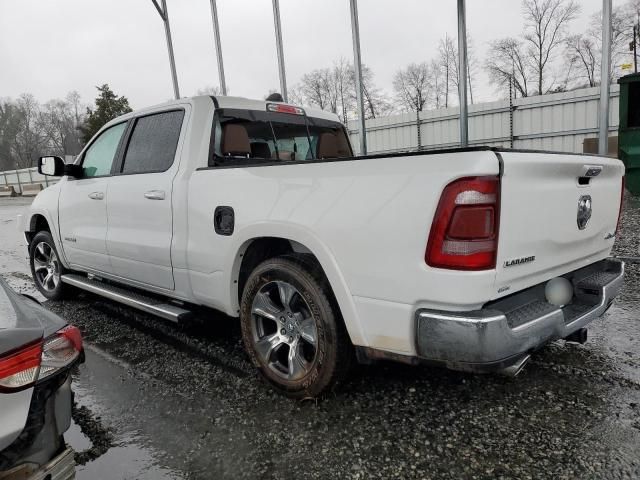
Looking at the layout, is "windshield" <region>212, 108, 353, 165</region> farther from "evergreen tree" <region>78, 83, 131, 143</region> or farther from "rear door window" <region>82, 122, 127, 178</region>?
"evergreen tree" <region>78, 83, 131, 143</region>

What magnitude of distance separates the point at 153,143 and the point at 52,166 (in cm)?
140

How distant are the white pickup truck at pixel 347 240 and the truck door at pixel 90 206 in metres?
0.08

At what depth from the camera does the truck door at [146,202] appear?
343cm

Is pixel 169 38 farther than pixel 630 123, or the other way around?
pixel 169 38

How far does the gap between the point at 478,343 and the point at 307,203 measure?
3.58 feet

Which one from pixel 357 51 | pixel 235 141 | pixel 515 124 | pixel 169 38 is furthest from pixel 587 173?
pixel 515 124

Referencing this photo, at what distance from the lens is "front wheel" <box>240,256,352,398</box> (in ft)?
8.21

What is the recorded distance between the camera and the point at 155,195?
344 centimetres

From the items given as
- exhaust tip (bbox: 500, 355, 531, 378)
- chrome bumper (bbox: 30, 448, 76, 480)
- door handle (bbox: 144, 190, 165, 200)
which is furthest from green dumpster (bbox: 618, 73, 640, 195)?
chrome bumper (bbox: 30, 448, 76, 480)

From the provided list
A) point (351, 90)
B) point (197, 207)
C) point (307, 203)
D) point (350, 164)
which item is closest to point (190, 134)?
point (197, 207)

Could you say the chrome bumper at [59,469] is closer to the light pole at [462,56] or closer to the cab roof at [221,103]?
the cab roof at [221,103]

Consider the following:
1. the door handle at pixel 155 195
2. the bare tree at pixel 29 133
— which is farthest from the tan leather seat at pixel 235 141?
the bare tree at pixel 29 133

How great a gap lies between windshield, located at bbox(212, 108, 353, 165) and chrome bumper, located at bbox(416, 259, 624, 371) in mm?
1977

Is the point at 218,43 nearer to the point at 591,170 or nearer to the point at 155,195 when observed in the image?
the point at 155,195
